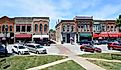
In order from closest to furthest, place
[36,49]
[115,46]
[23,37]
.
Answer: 1. [36,49]
2. [115,46]
3. [23,37]

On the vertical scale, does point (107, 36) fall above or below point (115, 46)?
above

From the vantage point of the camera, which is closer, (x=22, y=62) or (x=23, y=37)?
(x=22, y=62)

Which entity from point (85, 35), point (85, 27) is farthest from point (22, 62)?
point (85, 27)

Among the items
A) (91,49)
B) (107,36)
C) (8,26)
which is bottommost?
(91,49)

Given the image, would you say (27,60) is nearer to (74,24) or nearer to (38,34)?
(38,34)

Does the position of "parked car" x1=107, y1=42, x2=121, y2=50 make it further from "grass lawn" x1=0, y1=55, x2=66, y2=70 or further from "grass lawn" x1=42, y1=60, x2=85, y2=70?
"grass lawn" x1=42, y1=60, x2=85, y2=70

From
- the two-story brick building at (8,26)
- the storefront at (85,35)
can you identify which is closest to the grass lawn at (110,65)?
the storefront at (85,35)

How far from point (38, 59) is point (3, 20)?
122ft

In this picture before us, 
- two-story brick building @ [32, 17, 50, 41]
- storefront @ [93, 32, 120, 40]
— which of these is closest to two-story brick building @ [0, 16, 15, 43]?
two-story brick building @ [32, 17, 50, 41]

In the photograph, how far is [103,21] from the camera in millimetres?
72000

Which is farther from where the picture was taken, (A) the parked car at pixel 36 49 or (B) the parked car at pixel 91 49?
(B) the parked car at pixel 91 49

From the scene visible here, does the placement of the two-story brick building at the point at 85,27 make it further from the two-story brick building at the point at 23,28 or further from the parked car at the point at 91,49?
the parked car at the point at 91,49

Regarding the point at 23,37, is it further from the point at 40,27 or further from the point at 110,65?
the point at 110,65

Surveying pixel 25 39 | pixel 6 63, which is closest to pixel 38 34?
pixel 25 39
